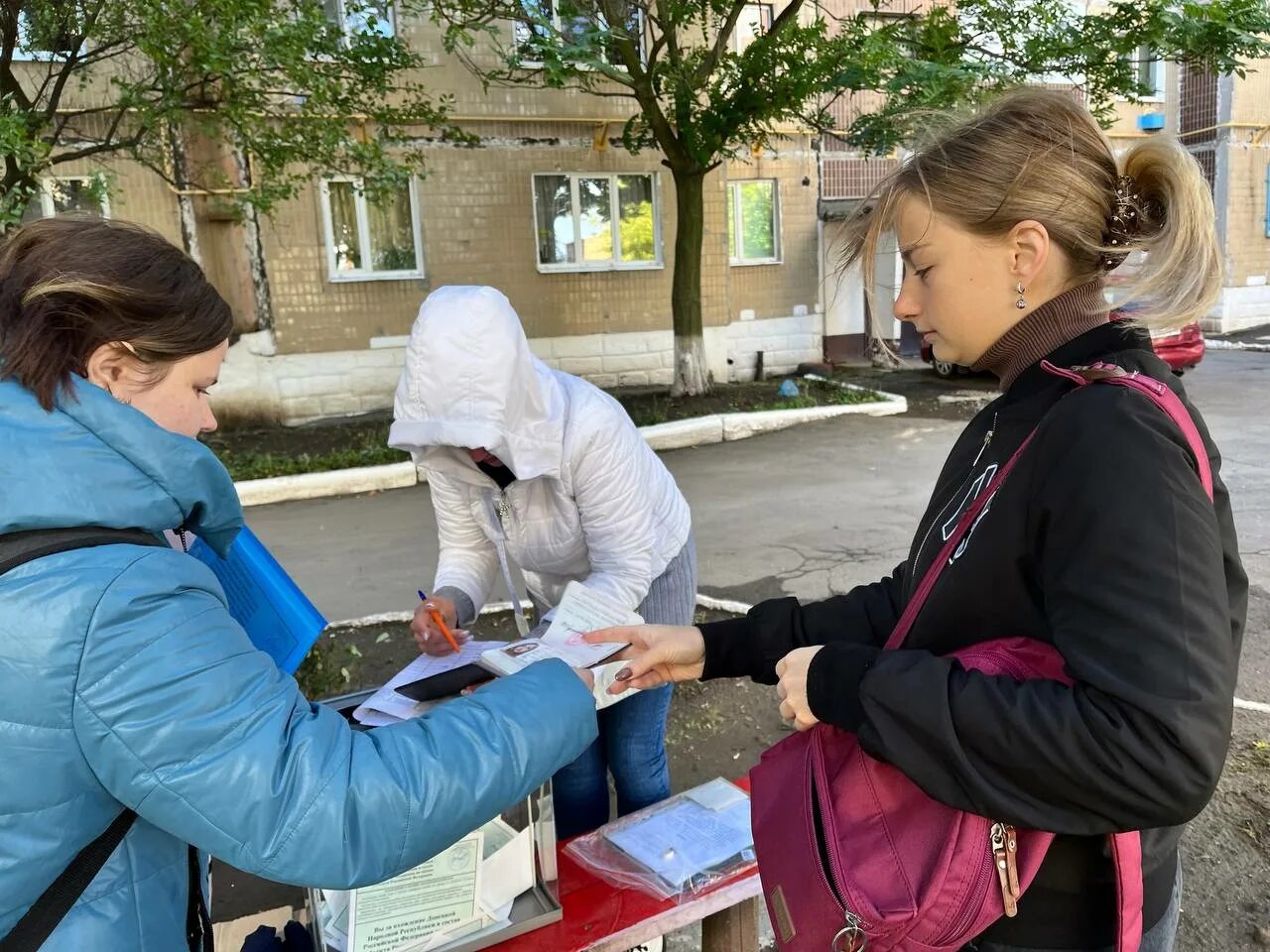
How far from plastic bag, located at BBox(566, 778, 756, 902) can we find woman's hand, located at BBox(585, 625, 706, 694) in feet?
1.48

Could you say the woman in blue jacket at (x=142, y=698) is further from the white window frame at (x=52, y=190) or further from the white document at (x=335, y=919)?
the white window frame at (x=52, y=190)

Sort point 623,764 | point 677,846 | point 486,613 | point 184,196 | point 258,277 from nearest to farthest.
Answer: point 677,846 → point 623,764 → point 486,613 → point 184,196 → point 258,277

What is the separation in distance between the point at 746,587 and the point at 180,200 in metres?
8.82

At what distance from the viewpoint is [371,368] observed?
11766 millimetres

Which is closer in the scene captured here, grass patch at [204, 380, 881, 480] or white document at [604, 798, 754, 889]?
white document at [604, 798, 754, 889]

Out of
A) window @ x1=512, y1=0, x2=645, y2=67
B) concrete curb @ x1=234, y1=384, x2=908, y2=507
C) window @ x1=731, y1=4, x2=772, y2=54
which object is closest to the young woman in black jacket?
concrete curb @ x1=234, y1=384, x2=908, y2=507

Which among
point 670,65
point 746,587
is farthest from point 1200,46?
point 746,587

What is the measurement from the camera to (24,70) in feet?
33.0

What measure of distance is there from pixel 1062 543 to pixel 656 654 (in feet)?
2.98

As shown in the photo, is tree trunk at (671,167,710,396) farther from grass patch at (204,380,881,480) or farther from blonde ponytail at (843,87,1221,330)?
blonde ponytail at (843,87,1221,330)

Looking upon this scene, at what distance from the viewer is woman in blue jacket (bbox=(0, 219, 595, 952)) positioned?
3.48ft

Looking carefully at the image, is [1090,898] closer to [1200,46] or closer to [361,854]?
[361,854]

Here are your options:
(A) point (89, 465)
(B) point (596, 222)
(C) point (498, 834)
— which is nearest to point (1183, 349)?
(B) point (596, 222)

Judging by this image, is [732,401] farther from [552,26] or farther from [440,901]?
[440,901]
